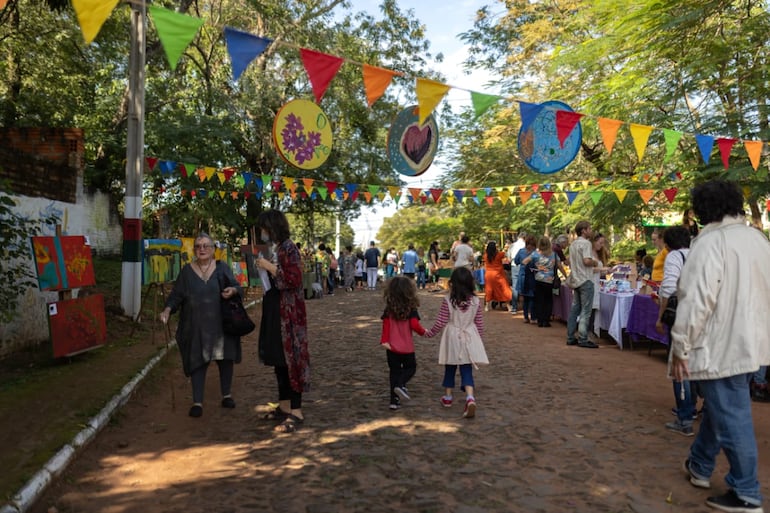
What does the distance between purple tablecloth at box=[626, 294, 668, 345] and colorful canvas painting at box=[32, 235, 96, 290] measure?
24.9ft

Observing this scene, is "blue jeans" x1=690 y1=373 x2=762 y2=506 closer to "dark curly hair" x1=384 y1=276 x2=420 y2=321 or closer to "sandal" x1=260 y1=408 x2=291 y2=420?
"dark curly hair" x1=384 y1=276 x2=420 y2=321

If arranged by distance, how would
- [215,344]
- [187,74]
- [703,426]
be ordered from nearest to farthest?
[703,426] → [215,344] → [187,74]

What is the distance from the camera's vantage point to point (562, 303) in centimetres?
1234

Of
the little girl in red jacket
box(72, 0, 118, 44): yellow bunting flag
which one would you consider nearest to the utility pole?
box(72, 0, 118, 44): yellow bunting flag

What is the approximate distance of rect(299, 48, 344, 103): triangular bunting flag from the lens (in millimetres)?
6277

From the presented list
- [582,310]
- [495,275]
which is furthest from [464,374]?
[495,275]

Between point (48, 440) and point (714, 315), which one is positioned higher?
point (714, 315)

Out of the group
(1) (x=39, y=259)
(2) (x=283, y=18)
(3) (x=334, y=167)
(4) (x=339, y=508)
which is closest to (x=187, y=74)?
(2) (x=283, y=18)

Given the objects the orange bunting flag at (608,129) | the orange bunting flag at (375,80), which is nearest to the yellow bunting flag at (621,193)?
the orange bunting flag at (608,129)

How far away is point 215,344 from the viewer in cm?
559

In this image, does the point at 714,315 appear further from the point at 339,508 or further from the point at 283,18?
the point at 283,18

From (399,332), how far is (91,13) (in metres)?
3.73

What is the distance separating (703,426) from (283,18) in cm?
1883

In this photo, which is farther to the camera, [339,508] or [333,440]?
[333,440]
